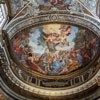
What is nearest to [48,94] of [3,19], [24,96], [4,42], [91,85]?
[24,96]

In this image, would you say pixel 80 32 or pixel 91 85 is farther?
pixel 80 32

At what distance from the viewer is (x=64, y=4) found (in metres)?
14.9

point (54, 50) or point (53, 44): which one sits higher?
point (53, 44)

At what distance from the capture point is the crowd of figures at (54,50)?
1505 cm

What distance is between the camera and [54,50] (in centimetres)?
1555

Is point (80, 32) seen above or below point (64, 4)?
below

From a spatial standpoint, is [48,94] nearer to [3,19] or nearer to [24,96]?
[24,96]

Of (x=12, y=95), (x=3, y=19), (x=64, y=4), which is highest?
(x=64, y=4)

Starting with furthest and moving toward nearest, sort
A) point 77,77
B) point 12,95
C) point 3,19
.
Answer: point 77,77
point 3,19
point 12,95

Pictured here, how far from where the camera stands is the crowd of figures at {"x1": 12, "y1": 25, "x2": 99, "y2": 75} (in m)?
15.1

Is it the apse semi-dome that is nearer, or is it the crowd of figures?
the apse semi-dome

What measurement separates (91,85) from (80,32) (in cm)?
331

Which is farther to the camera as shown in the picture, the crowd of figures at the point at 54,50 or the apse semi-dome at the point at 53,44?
the crowd of figures at the point at 54,50

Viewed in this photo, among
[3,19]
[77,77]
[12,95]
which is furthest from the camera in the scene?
[77,77]
